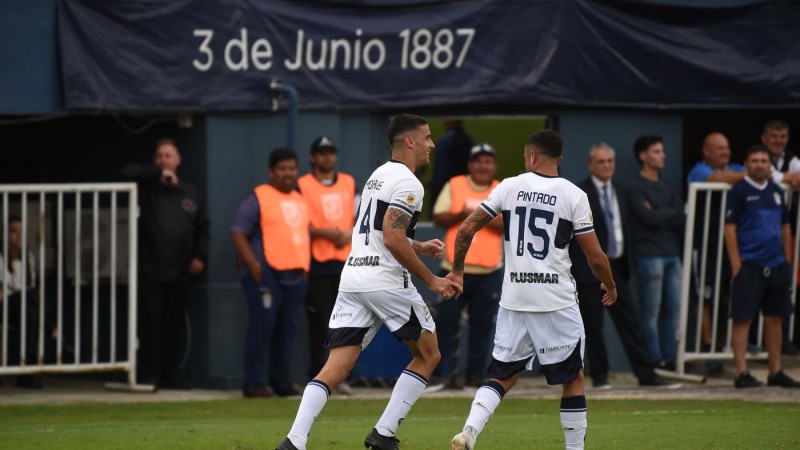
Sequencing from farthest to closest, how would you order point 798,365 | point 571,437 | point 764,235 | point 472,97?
point 798,365 → point 472,97 → point 764,235 → point 571,437

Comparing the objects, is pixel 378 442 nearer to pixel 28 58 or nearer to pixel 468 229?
pixel 468 229

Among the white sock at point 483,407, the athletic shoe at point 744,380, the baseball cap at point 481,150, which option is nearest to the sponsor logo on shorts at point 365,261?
the white sock at point 483,407

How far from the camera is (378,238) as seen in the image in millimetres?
9039

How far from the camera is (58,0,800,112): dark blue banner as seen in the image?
1358 centimetres

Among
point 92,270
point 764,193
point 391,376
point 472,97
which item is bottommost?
point 391,376

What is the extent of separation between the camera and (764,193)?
44.6 ft

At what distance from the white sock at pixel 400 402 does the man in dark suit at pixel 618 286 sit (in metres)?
4.74

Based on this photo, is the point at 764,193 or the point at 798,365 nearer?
the point at 764,193

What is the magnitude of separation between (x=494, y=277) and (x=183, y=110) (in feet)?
10.9

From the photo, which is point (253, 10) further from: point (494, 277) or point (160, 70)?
point (494, 277)

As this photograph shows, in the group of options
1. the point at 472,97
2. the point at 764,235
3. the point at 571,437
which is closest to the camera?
the point at 571,437

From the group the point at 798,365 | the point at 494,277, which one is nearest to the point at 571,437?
the point at 494,277

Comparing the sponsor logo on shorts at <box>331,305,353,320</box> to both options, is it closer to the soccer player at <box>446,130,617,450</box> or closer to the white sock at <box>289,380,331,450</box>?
the white sock at <box>289,380,331,450</box>

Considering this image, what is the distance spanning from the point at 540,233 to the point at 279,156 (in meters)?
5.01
